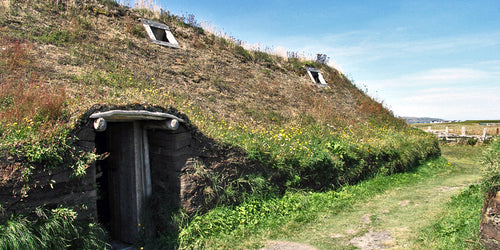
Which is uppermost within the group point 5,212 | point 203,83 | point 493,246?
point 203,83

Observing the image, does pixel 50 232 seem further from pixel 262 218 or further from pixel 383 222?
pixel 383 222

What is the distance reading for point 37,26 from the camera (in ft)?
30.7

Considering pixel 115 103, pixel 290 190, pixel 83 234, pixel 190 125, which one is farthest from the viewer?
pixel 290 190

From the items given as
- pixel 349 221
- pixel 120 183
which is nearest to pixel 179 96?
pixel 120 183

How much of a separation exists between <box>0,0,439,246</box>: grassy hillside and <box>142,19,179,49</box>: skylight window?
335 mm

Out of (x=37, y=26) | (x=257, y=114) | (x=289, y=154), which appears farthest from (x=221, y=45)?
Answer: (x=289, y=154)

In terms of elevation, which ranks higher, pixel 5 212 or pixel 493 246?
pixel 5 212

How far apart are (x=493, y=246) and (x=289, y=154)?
174 inches

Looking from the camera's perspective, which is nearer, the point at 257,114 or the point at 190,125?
the point at 190,125

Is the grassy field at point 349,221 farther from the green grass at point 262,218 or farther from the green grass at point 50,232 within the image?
the green grass at point 50,232

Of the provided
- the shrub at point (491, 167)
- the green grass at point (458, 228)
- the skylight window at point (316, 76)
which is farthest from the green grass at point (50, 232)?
the skylight window at point (316, 76)

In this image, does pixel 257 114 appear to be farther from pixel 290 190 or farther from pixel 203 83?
pixel 290 190

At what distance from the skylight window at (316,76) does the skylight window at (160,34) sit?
8028mm

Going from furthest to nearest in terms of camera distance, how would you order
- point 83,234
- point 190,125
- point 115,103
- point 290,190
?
point 290,190, point 190,125, point 115,103, point 83,234
